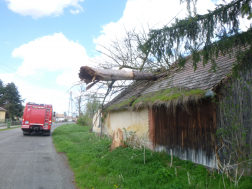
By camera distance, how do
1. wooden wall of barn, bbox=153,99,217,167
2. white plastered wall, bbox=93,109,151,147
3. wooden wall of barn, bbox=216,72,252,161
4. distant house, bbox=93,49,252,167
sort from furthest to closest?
white plastered wall, bbox=93,109,151,147 < wooden wall of barn, bbox=153,99,217,167 < distant house, bbox=93,49,252,167 < wooden wall of barn, bbox=216,72,252,161

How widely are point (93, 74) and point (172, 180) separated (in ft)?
18.4

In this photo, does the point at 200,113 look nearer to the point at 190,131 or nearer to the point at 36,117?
the point at 190,131

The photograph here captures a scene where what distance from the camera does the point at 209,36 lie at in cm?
468

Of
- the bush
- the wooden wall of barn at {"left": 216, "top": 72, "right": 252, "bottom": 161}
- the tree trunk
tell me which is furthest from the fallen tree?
the bush

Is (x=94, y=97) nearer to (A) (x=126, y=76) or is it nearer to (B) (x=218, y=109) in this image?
(A) (x=126, y=76)

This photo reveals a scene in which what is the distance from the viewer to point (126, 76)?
35.9 ft

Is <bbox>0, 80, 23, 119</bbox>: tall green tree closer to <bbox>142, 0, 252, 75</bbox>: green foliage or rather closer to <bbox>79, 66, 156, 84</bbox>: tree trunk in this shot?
<bbox>79, 66, 156, 84</bbox>: tree trunk

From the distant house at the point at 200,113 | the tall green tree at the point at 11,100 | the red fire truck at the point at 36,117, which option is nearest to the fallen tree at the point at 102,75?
the distant house at the point at 200,113

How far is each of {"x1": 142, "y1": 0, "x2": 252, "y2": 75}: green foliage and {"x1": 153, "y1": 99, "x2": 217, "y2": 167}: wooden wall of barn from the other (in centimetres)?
202

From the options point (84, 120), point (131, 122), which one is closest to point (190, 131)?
point (131, 122)

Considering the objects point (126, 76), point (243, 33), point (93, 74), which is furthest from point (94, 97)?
point (243, 33)

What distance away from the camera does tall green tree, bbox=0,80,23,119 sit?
4409 centimetres

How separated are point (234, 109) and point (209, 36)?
7.62 ft

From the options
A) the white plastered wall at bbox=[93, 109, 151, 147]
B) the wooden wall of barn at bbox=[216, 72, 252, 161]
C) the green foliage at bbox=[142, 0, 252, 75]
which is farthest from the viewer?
the white plastered wall at bbox=[93, 109, 151, 147]
